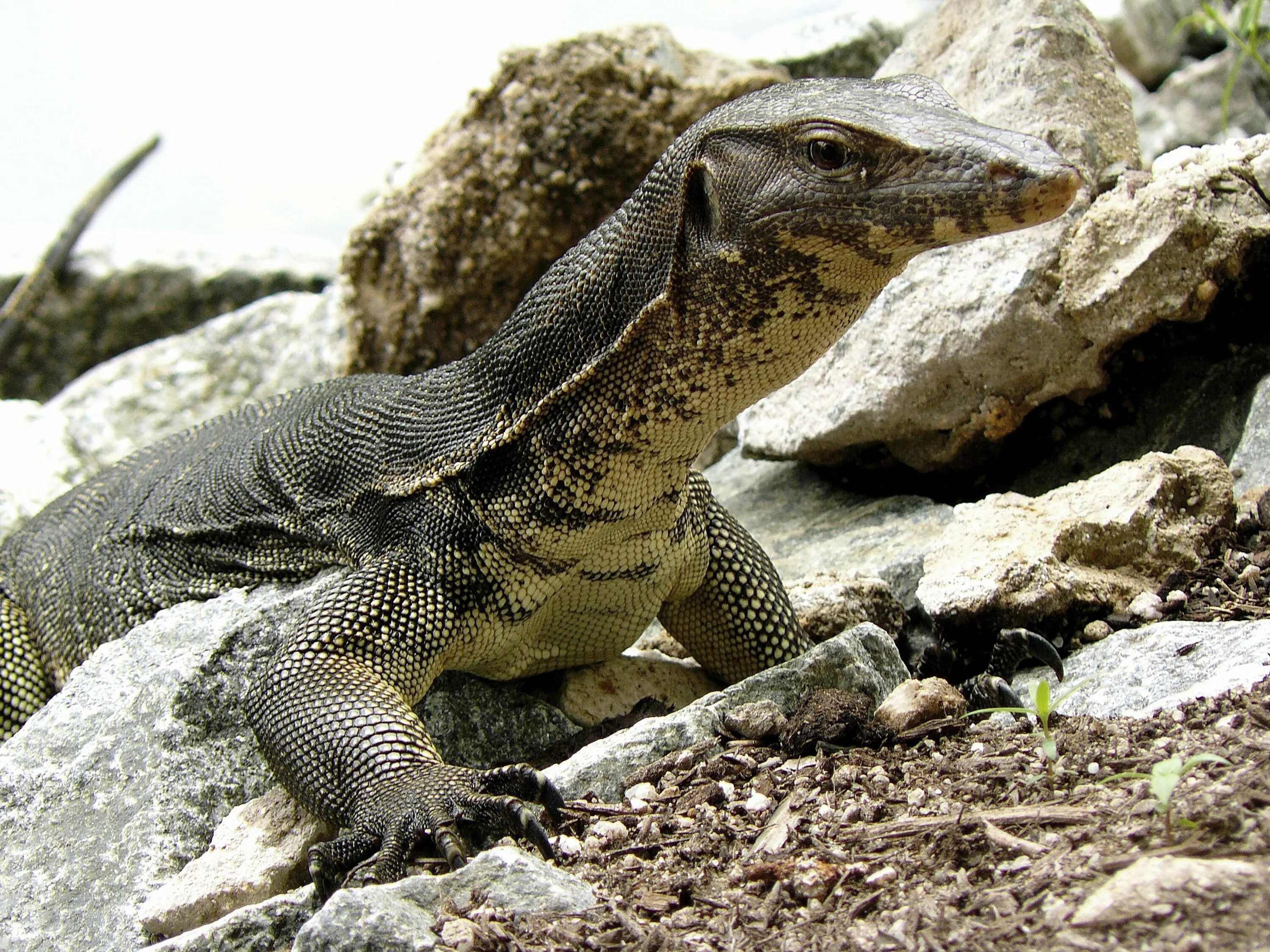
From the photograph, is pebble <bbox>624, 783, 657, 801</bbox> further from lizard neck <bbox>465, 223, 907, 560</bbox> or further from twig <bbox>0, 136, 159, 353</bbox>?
twig <bbox>0, 136, 159, 353</bbox>

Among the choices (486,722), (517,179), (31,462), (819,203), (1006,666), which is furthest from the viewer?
(31,462)

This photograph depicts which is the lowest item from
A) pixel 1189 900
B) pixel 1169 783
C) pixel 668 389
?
pixel 1189 900

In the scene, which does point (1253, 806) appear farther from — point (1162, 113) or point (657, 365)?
point (1162, 113)

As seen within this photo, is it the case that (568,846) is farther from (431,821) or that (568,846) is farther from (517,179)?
(517,179)

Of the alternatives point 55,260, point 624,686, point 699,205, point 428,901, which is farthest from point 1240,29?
point 55,260

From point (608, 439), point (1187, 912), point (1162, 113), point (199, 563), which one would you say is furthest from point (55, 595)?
point (1162, 113)

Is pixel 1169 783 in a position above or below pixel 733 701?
above

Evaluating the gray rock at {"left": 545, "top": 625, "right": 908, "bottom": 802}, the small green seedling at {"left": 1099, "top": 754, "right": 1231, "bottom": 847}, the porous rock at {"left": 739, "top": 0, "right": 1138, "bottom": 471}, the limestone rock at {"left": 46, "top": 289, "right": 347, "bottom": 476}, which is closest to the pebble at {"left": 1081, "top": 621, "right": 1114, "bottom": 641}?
the gray rock at {"left": 545, "top": 625, "right": 908, "bottom": 802}
